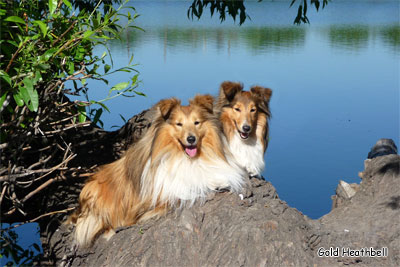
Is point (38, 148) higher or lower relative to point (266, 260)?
higher

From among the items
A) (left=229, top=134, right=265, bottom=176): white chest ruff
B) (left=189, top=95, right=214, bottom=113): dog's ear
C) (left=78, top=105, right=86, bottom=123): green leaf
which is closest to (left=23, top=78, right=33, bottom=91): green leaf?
(left=78, top=105, right=86, bottom=123): green leaf

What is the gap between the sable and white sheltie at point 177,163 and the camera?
4.22 metres

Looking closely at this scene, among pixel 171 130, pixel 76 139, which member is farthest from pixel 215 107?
pixel 76 139

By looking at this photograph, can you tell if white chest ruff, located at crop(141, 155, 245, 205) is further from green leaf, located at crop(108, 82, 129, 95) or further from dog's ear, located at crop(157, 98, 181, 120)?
green leaf, located at crop(108, 82, 129, 95)

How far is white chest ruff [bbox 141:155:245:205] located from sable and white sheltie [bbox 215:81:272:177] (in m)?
0.57

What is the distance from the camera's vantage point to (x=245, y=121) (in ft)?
15.5

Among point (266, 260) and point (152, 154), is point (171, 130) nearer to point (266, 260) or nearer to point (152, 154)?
point (152, 154)

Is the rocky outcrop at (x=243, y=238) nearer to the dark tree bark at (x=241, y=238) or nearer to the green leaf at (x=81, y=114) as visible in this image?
the dark tree bark at (x=241, y=238)

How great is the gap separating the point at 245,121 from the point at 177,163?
853 mm

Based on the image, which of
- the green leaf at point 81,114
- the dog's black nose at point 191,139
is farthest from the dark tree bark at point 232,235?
the green leaf at point 81,114

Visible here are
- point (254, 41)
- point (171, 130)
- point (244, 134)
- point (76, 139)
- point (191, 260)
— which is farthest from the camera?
point (254, 41)

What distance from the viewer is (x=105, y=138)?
18.8 ft

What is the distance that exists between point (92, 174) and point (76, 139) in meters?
0.62

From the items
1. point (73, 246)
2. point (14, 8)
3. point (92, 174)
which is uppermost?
point (14, 8)
